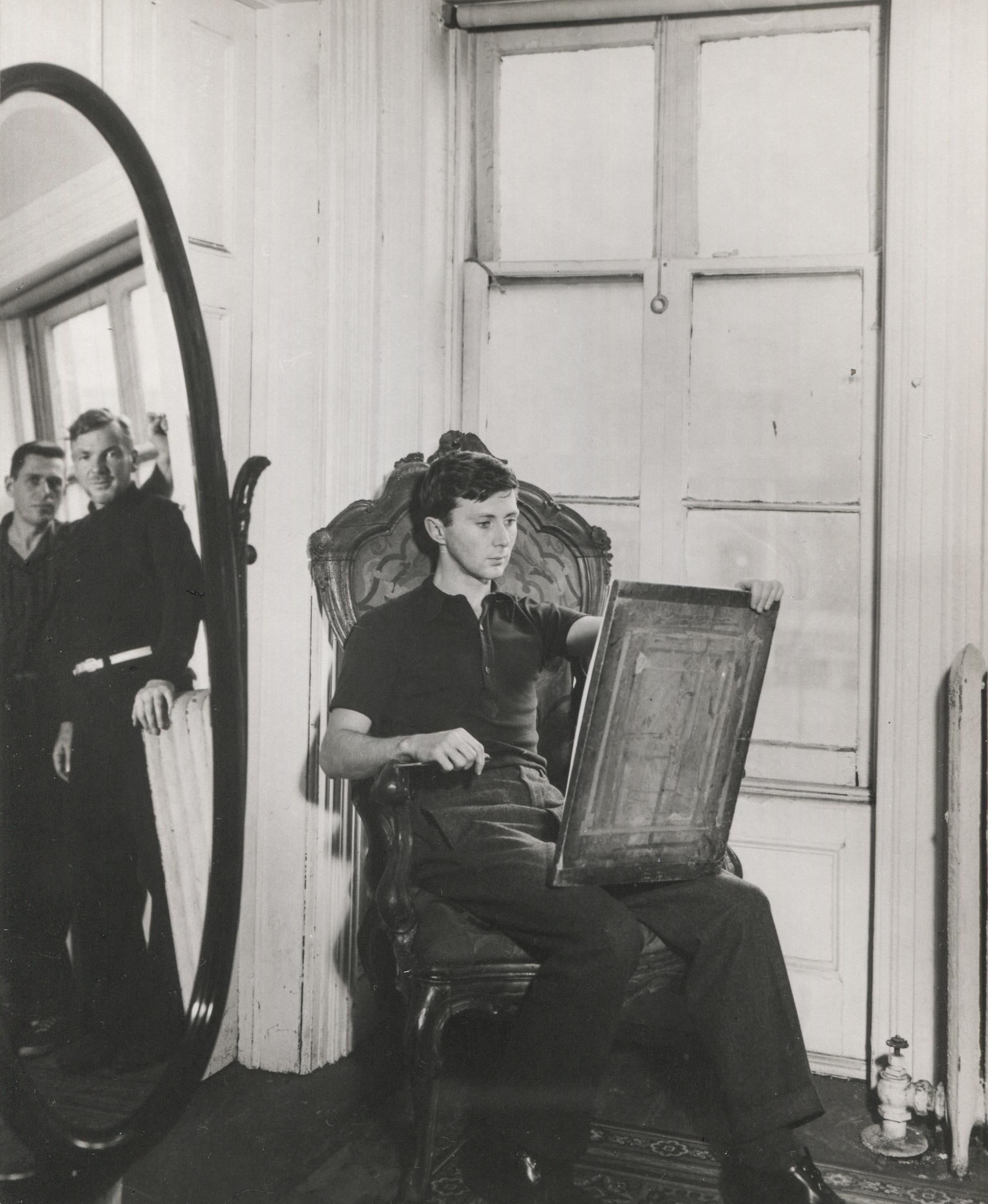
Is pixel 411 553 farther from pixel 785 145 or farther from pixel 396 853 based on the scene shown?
pixel 785 145

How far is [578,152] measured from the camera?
3.01 meters

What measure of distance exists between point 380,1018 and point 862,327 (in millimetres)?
2060

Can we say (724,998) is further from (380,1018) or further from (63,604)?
(63,604)

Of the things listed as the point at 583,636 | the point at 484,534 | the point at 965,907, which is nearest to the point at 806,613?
the point at 583,636

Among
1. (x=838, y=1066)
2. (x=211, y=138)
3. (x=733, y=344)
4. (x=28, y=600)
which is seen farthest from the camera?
(x=733, y=344)

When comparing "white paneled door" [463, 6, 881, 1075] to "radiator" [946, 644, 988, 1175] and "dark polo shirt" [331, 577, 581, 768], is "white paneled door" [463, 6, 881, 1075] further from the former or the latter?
"dark polo shirt" [331, 577, 581, 768]

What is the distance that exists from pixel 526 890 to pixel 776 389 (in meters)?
1.44

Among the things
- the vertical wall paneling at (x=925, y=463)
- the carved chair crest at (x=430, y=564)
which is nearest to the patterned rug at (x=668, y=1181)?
the vertical wall paneling at (x=925, y=463)

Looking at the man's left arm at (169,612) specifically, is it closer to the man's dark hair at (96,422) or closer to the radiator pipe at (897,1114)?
the man's dark hair at (96,422)

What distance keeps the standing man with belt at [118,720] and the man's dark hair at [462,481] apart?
1.83 feet

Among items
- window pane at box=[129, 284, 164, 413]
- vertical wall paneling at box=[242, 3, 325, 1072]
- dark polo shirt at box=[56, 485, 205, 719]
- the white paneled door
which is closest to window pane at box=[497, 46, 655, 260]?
the white paneled door

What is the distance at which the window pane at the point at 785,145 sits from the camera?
2.83m

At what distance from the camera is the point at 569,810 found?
2125 millimetres

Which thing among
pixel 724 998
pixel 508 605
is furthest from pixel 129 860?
pixel 724 998
